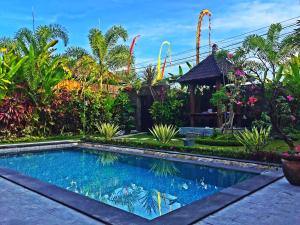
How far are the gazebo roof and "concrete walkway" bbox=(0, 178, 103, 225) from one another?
1185cm

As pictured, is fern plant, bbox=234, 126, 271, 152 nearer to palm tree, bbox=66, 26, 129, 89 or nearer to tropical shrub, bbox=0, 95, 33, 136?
tropical shrub, bbox=0, 95, 33, 136

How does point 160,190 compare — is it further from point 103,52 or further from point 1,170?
point 103,52

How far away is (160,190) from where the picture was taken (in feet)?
24.1

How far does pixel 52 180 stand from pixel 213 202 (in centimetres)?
512

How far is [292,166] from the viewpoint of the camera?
605 centimetres

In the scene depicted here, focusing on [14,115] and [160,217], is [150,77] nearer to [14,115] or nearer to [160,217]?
[14,115]

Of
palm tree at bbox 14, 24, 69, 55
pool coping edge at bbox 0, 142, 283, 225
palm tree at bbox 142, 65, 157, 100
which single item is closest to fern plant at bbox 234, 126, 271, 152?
pool coping edge at bbox 0, 142, 283, 225

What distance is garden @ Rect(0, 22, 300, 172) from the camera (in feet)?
36.6

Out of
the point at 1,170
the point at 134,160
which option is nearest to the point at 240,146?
the point at 134,160

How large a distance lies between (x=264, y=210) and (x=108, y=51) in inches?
733

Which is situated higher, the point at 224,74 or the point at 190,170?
the point at 224,74

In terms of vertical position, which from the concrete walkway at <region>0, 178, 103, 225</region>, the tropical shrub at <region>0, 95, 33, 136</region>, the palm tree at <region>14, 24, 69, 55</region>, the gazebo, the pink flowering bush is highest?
the palm tree at <region>14, 24, 69, 55</region>

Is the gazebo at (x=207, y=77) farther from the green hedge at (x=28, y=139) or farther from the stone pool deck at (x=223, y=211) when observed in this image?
the stone pool deck at (x=223, y=211)

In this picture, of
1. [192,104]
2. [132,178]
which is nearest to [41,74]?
[192,104]
